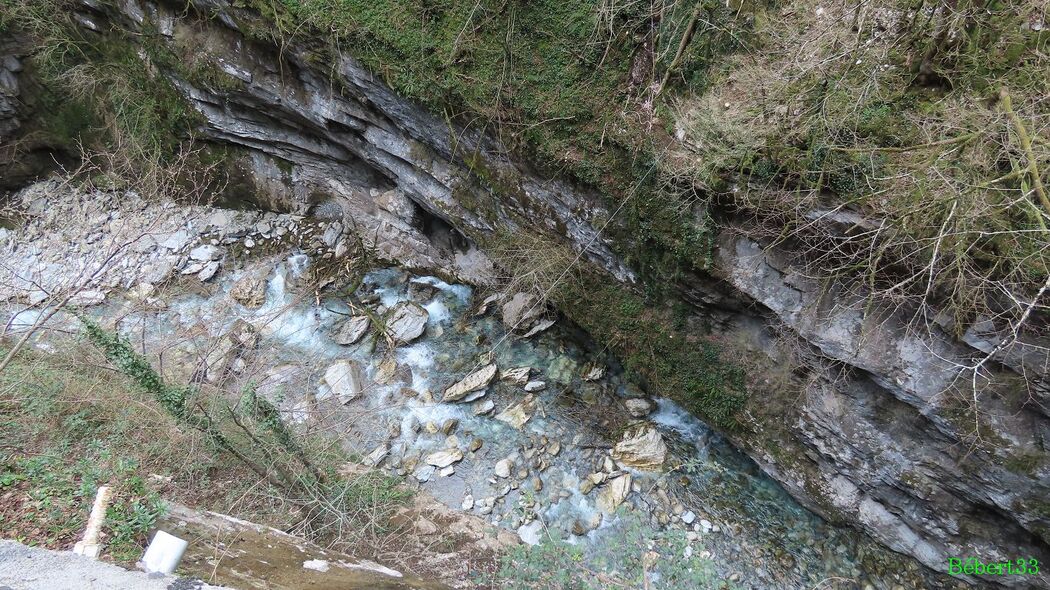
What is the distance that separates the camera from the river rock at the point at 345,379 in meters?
5.25

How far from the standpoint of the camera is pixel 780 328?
371 cm

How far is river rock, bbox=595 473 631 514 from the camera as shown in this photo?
431 centimetres

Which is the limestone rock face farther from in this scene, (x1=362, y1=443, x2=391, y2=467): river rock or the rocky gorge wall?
(x1=362, y1=443, x2=391, y2=467): river rock

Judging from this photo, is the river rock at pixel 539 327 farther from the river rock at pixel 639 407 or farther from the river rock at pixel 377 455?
the river rock at pixel 377 455

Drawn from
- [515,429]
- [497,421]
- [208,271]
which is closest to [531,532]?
[515,429]

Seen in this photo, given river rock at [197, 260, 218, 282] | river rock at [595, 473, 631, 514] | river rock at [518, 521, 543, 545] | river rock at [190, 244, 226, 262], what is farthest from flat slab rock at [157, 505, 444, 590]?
A: river rock at [190, 244, 226, 262]

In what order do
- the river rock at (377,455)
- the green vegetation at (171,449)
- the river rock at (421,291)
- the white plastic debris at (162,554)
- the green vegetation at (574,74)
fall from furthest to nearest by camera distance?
the river rock at (421,291), the river rock at (377,455), the green vegetation at (574,74), the green vegetation at (171,449), the white plastic debris at (162,554)

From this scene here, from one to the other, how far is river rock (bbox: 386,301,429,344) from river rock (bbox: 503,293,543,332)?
1005 mm

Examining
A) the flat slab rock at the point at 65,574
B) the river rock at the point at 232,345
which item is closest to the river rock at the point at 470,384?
the river rock at the point at 232,345

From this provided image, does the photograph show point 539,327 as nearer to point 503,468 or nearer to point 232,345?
point 503,468

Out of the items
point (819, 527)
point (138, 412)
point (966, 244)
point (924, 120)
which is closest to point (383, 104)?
point (138, 412)

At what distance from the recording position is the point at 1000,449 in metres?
3.08

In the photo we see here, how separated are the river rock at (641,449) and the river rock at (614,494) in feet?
0.52

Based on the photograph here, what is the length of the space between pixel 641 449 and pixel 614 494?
49 cm
